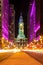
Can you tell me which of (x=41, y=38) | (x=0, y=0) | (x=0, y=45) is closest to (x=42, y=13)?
(x=41, y=38)

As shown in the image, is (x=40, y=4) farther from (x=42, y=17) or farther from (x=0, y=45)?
(x=0, y=45)

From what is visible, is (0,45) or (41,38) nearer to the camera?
(0,45)

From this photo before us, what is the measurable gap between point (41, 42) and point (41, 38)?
3.03m

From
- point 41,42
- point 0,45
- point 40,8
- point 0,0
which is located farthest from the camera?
point 40,8

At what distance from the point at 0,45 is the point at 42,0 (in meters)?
51.7

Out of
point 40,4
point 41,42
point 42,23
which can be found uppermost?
point 40,4

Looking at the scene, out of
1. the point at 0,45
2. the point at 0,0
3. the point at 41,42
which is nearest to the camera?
the point at 0,45

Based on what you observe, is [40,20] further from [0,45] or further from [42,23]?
[0,45]

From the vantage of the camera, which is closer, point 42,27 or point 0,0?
point 0,0

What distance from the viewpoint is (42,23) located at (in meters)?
151

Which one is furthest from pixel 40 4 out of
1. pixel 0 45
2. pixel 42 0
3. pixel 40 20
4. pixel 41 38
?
pixel 0 45

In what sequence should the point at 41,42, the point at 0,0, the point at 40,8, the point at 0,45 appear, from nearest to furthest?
1. the point at 0,45
2. the point at 0,0
3. the point at 41,42
4. the point at 40,8

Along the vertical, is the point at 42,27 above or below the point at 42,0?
below

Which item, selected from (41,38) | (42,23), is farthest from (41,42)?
(42,23)
